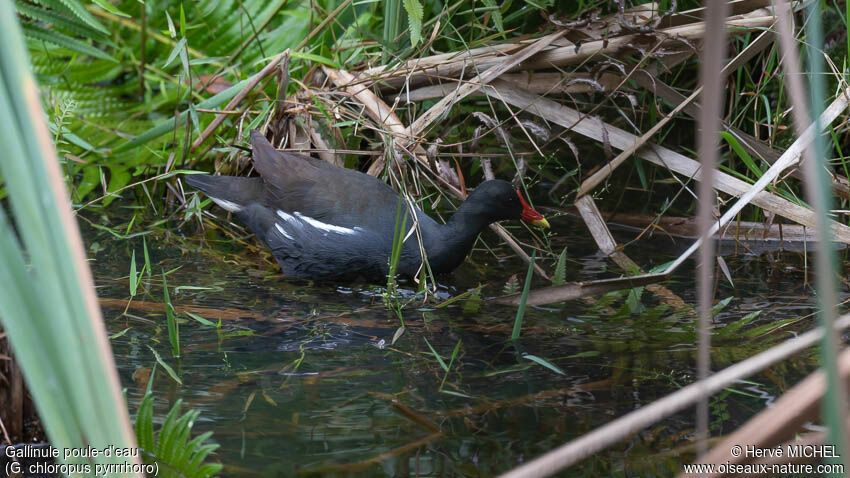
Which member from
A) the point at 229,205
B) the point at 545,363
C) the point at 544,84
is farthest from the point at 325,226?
the point at 545,363

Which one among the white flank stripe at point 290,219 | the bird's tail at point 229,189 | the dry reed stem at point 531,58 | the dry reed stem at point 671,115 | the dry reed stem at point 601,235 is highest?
the dry reed stem at point 531,58

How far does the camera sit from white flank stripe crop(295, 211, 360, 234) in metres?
3.21

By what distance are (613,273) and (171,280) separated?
64.8 inches

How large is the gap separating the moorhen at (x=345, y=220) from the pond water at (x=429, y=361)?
0.32 ft

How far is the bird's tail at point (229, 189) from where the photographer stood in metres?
3.40

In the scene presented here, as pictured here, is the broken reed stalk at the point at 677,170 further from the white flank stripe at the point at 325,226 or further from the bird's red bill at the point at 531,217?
the white flank stripe at the point at 325,226

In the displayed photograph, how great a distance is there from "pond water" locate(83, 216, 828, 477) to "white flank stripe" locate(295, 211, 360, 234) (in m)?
0.22

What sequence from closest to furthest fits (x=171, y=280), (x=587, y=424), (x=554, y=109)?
(x=587, y=424)
(x=171, y=280)
(x=554, y=109)

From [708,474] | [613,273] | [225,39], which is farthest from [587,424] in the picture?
[225,39]

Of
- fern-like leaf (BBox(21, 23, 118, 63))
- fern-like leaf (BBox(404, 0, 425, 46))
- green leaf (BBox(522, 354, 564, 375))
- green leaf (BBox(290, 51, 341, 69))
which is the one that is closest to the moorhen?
green leaf (BBox(290, 51, 341, 69))

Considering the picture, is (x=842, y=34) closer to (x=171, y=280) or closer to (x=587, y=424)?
(x=587, y=424)

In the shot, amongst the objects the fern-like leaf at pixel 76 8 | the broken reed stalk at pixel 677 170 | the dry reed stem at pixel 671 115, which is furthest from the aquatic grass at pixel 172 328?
the dry reed stem at pixel 671 115

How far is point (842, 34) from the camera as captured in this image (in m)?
3.41

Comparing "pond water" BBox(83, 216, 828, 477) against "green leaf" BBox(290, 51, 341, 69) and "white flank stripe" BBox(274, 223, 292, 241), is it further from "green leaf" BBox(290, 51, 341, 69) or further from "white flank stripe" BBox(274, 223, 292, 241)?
"green leaf" BBox(290, 51, 341, 69)
